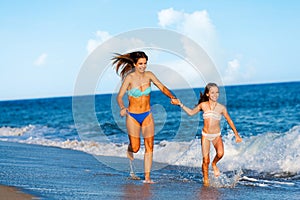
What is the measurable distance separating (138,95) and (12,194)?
236 cm

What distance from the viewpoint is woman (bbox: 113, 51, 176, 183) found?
670 centimetres

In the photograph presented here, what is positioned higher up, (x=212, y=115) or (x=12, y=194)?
(x=212, y=115)

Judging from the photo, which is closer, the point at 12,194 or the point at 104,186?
the point at 12,194

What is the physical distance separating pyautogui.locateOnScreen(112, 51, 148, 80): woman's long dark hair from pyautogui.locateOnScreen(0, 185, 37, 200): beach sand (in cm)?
244

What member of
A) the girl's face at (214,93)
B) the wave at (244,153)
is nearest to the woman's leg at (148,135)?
the girl's face at (214,93)

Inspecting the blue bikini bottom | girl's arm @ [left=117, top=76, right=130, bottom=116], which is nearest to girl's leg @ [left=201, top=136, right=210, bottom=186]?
the blue bikini bottom

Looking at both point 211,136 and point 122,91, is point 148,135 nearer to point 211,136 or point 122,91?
point 122,91

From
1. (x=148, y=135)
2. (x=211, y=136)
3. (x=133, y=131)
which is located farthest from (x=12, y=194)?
(x=211, y=136)

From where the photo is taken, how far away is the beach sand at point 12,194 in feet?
16.8

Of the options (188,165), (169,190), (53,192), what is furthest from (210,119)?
(188,165)

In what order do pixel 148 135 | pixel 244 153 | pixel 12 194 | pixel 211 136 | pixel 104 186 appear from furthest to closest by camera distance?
1. pixel 244 153
2. pixel 211 136
3. pixel 148 135
4. pixel 104 186
5. pixel 12 194

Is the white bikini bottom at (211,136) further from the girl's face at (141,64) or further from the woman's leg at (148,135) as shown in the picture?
the girl's face at (141,64)

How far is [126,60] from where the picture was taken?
22.5ft

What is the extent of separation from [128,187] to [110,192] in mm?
505
